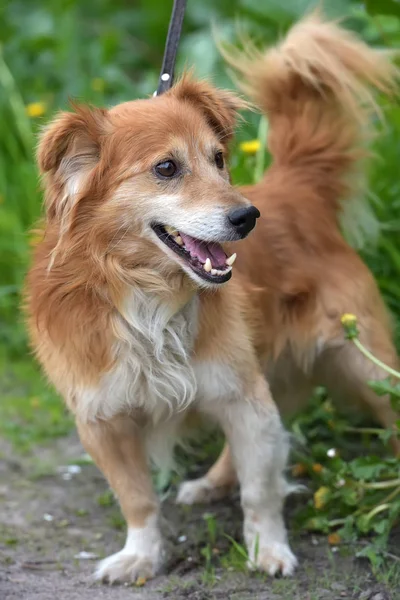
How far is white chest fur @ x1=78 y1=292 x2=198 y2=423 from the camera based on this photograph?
3240 millimetres

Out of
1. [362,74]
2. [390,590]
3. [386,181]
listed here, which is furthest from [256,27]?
[390,590]

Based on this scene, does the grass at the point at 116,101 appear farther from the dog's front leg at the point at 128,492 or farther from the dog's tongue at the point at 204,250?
the dog's tongue at the point at 204,250

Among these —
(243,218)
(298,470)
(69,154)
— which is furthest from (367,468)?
(69,154)

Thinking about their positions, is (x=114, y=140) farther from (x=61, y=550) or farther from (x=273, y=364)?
(x=61, y=550)

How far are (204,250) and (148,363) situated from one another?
460 millimetres

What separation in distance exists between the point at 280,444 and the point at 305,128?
55.0 inches

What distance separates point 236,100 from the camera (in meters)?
3.48

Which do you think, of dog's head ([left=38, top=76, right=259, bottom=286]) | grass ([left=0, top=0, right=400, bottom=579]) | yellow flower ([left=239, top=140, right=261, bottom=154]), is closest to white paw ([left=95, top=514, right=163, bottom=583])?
grass ([left=0, top=0, right=400, bottom=579])

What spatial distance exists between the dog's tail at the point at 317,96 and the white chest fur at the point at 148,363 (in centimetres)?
113

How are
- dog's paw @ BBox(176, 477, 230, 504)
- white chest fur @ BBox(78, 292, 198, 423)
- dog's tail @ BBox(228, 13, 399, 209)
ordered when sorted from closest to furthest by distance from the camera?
white chest fur @ BBox(78, 292, 198, 423) < dog's tail @ BBox(228, 13, 399, 209) < dog's paw @ BBox(176, 477, 230, 504)

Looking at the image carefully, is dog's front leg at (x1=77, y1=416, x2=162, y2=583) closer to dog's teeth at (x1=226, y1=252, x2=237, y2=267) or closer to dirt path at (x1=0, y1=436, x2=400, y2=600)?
dirt path at (x1=0, y1=436, x2=400, y2=600)

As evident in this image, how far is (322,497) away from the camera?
12.1ft

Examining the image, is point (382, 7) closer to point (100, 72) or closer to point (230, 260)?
point (230, 260)

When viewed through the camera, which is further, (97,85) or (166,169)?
(97,85)
